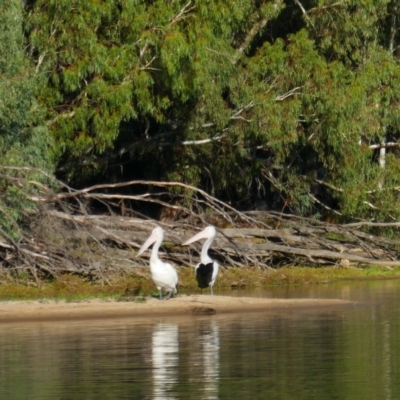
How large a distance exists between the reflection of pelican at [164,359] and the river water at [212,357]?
0.04ft

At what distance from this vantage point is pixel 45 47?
80.4ft

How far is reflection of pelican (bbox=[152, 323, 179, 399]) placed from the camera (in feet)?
40.7

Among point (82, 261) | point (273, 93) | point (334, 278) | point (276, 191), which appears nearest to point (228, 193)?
point (276, 191)

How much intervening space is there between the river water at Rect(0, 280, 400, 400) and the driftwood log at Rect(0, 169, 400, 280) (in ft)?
14.2

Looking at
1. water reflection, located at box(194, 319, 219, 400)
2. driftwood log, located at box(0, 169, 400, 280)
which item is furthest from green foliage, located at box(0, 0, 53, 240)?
water reflection, located at box(194, 319, 219, 400)

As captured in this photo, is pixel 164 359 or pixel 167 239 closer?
pixel 164 359

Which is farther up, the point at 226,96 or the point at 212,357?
the point at 226,96

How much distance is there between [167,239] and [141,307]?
17.6 ft

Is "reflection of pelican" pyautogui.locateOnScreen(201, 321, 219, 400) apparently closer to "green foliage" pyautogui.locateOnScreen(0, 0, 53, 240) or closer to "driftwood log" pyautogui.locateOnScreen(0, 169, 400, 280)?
"driftwood log" pyautogui.locateOnScreen(0, 169, 400, 280)

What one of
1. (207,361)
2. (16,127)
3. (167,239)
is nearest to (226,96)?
(167,239)

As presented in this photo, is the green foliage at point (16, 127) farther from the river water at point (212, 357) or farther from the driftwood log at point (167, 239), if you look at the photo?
the river water at point (212, 357)

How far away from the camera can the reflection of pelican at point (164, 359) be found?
12398mm

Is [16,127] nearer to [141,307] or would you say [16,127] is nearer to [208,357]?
[141,307]

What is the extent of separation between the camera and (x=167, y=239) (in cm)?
2448
